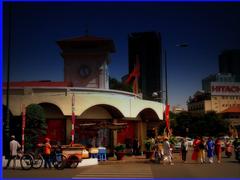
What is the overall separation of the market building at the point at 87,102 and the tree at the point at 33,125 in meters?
1.33

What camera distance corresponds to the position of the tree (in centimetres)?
2291

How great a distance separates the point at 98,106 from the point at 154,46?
1108cm

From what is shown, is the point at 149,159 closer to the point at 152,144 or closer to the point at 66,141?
the point at 152,144

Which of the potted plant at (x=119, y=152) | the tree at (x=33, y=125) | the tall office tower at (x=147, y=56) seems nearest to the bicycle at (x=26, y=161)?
the tree at (x=33, y=125)

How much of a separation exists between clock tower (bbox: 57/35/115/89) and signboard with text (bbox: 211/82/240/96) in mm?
57022

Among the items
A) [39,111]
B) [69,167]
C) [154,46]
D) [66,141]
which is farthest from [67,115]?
[154,46]

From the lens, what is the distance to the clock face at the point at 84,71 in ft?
115

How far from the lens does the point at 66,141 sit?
29.0m

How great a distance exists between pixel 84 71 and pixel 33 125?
12273 millimetres

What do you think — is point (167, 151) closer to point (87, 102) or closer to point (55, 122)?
point (87, 102)

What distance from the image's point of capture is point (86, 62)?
116 feet

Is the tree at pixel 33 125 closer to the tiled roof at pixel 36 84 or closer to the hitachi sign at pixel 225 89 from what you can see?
the tiled roof at pixel 36 84

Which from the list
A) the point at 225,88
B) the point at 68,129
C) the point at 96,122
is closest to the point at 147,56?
the point at 96,122

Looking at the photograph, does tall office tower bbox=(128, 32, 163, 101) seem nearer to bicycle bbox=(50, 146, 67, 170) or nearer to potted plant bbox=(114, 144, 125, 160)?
potted plant bbox=(114, 144, 125, 160)
